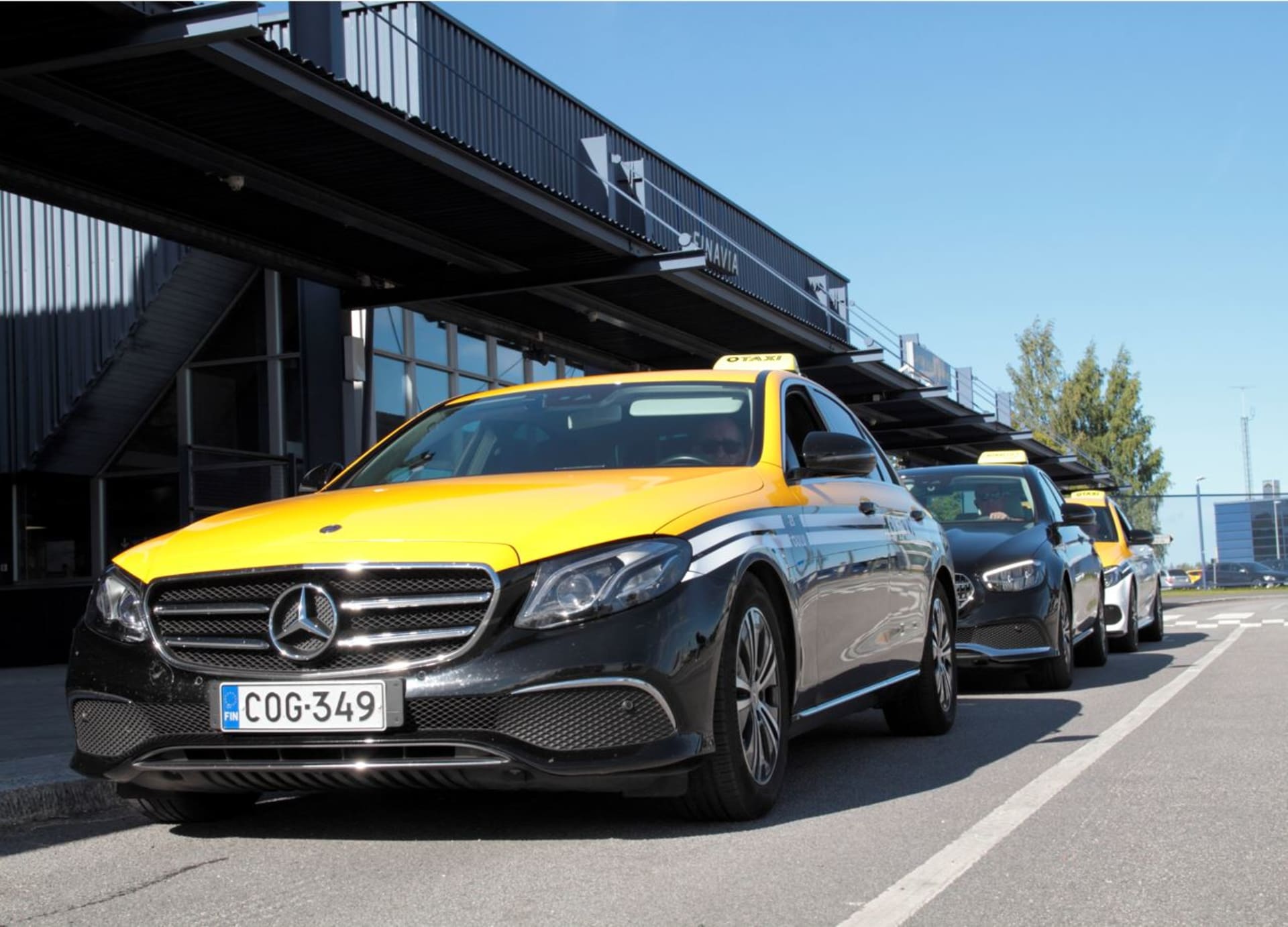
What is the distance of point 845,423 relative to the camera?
Result: 8094 mm

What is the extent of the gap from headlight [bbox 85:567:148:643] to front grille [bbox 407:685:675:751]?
1049 mm

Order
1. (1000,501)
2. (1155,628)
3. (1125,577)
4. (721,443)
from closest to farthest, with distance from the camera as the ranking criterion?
1. (721,443)
2. (1000,501)
3. (1125,577)
4. (1155,628)

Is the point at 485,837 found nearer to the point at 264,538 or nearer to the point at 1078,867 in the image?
the point at 264,538

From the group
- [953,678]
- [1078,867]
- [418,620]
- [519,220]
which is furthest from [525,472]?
[519,220]

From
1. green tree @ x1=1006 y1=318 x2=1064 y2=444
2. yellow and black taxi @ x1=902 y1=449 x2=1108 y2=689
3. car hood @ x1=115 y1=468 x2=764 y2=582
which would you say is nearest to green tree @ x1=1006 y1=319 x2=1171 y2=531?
green tree @ x1=1006 y1=318 x2=1064 y2=444

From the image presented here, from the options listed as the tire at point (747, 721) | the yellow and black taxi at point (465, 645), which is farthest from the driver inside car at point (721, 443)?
the tire at point (747, 721)

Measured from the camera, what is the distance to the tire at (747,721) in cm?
517

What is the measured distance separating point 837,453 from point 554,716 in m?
2.03

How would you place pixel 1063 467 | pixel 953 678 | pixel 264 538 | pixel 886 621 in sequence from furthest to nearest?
1. pixel 1063 467
2. pixel 953 678
3. pixel 886 621
4. pixel 264 538

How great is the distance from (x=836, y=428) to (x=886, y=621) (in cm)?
105

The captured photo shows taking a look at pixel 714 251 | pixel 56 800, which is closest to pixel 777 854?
pixel 56 800

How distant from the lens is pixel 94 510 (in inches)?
800

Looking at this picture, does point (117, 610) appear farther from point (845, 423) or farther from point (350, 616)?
point (845, 423)

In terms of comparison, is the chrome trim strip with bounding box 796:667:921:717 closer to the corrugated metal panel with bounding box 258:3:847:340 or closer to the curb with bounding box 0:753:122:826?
the curb with bounding box 0:753:122:826
